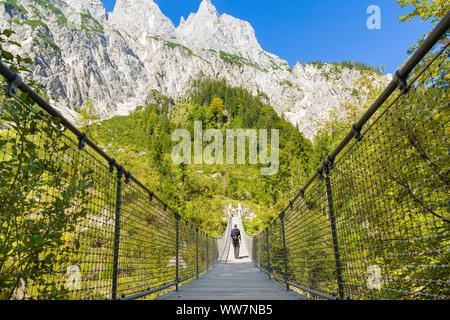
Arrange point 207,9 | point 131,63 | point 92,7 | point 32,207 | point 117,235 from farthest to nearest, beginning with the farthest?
point 207,9, point 92,7, point 131,63, point 117,235, point 32,207

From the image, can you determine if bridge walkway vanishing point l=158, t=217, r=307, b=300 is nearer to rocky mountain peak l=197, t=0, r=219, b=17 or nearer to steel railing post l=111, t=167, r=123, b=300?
steel railing post l=111, t=167, r=123, b=300

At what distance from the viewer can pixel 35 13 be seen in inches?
3706

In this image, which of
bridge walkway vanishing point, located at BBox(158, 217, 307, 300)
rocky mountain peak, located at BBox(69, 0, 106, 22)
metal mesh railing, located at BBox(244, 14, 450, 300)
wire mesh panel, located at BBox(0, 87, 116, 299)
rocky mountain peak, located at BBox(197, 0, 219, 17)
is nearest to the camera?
wire mesh panel, located at BBox(0, 87, 116, 299)

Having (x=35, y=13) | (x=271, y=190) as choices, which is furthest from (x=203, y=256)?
(x=35, y=13)

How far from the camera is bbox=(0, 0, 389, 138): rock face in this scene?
78.6 metres

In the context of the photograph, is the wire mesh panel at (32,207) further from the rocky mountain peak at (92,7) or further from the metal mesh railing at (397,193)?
the rocky mountain peak at (92,7)

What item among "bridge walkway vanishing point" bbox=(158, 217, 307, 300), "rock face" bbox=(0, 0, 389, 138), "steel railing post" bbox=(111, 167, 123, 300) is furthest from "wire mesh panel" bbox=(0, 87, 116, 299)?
"rock face" bbox=(0, 0, 389, 138)

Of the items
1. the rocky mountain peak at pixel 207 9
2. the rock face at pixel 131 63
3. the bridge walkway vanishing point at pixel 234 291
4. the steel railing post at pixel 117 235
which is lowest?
the bridge walkway vanishing point at pixel 234 291

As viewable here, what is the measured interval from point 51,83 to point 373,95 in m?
84.6

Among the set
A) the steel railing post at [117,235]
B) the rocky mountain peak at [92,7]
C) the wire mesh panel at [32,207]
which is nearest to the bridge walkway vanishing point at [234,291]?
the steel railing post at [117,235]

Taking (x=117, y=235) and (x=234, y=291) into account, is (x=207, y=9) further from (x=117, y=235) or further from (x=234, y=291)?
(x=117, y=235)

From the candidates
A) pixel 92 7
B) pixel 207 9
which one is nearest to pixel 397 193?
pixel 92 7

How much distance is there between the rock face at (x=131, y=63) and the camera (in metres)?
78.6

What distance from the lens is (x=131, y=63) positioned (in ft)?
317
